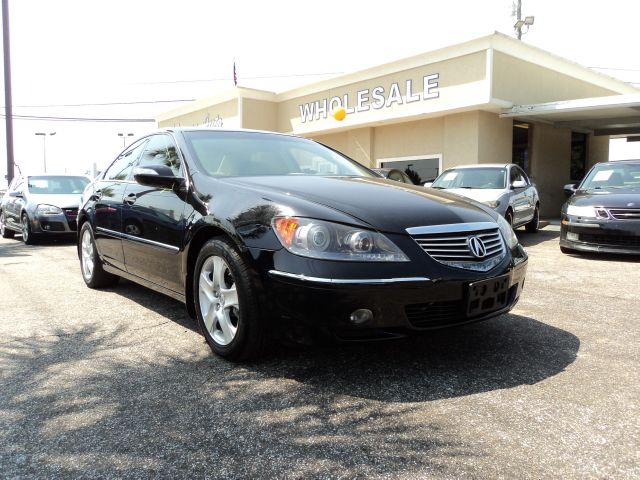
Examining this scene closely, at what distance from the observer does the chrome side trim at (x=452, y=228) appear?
2902 millimetres

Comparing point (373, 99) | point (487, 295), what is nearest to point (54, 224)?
point (487, 295)

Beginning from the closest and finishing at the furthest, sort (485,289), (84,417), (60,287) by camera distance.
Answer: (84,417)
(485,289)
(60,287)

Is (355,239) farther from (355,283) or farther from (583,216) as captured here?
(583,216)

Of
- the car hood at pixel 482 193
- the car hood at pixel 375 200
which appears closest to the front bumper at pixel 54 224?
the car hood at pixel 482 193

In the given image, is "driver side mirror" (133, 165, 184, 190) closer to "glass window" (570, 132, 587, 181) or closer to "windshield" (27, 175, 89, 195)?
"windshield" (27, 175, 89, 195)

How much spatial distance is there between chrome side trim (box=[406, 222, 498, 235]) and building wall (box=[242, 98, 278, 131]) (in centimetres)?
1796

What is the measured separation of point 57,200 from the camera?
34.6 ft

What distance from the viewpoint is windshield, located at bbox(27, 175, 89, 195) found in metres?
11.3

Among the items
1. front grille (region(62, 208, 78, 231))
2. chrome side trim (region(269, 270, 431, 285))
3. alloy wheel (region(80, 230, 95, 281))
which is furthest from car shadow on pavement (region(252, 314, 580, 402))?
front grille (region(62, 208, 78, 231))

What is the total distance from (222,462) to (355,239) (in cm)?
123

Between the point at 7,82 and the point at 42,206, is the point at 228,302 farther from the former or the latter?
the point at 7,82

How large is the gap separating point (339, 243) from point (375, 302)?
35 cm

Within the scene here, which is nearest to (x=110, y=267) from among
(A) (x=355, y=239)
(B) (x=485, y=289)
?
(A) (x=355, y=239)

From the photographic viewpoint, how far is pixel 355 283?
269cm
